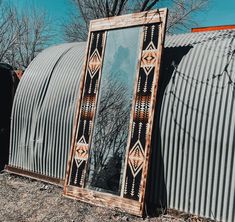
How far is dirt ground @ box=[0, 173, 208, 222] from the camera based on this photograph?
716 centimetres

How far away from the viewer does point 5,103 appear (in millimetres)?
11383

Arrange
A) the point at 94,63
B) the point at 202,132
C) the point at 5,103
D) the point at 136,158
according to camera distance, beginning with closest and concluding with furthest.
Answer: the point at 202,132 → the point at 136,158 → the point at 94,63 → the point at 5,103

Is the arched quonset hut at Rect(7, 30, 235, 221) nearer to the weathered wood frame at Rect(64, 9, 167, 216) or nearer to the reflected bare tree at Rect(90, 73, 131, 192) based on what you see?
the weathered wood frame at Rect(64, 9, 167, 216)

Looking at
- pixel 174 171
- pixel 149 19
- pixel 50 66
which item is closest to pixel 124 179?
pixel 174 171

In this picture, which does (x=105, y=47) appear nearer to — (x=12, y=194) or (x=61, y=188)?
(x=61, y=188)

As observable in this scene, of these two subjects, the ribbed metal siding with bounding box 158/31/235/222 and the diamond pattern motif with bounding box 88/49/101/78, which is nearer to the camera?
the ribbed metal siding with bounding box 158/31/235/222

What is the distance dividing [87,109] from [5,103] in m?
4.00

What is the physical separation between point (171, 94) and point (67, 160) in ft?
10.4

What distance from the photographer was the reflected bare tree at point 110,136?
7.84 meters

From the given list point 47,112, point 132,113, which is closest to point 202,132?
point 132,113

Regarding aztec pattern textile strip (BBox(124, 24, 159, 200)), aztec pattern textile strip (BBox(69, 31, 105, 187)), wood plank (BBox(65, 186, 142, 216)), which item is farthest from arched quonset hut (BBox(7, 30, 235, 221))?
aztec pattern textile strip (BBox(69, 31, 105, 187))

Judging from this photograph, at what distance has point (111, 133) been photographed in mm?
8109

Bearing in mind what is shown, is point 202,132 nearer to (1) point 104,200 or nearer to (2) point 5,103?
(1) point 104,200

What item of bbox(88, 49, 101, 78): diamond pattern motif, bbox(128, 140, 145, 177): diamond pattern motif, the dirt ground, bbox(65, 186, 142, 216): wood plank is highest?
bbox(88, 49, 101, 78): diamond pattern motif
